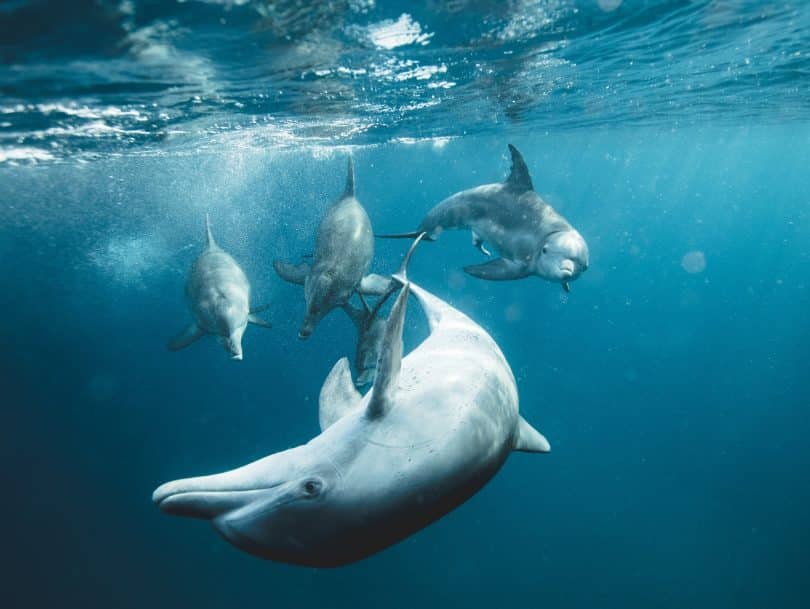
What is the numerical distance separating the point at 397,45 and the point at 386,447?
992 centimetres

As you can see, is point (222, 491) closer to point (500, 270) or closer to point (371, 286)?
point (371, 286)

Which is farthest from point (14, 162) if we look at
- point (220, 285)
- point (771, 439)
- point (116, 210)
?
point (771, 439)

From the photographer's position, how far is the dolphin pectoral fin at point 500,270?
8.92m

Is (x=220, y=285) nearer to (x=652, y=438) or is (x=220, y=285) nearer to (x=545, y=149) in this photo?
(x=652, y=438)

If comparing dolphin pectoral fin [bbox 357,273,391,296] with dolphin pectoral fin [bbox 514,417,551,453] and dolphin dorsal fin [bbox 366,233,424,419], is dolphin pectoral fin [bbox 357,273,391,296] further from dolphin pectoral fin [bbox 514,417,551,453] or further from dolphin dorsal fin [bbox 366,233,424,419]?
dolphin dorsal fin [bbox 366,233,424,419]

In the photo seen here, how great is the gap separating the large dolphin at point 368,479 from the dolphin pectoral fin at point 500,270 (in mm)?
5346

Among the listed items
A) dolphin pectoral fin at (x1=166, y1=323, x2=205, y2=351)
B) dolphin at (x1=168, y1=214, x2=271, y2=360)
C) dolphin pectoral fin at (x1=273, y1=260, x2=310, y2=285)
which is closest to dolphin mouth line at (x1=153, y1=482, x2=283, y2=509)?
dolphin at (x1=168, y1=214, x2=271, y2=360)

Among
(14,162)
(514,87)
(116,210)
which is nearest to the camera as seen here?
(514,87)

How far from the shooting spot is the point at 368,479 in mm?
2908

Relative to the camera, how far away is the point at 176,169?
2709 cm

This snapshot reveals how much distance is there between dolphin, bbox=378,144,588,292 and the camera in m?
8.16

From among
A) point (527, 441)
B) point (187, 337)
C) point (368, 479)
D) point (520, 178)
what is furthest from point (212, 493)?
point (187, 337)

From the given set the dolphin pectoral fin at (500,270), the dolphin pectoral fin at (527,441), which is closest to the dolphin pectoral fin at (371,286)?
the dolphin pectoral fin at (500,270)

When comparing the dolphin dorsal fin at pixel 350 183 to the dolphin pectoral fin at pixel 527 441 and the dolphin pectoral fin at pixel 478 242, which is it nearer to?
the dolphin pectoral fin at pixel 478 242
